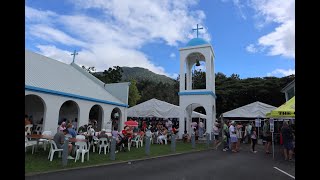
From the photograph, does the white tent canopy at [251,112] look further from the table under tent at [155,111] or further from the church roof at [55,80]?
the church roof at [55,80]

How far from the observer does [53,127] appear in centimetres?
1439

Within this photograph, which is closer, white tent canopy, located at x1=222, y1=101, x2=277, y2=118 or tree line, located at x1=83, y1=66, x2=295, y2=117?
white tent canopy, located at x1=222, y1=101, x2=277, y2=118

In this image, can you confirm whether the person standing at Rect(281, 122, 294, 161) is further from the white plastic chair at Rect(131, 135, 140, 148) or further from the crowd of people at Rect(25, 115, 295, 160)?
the white plastic chair at Rect(131, 135, 140, 148)

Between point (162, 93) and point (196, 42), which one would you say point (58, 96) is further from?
point (162, 93)

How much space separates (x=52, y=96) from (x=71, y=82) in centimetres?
330

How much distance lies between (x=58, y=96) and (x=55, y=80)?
162 centimetres

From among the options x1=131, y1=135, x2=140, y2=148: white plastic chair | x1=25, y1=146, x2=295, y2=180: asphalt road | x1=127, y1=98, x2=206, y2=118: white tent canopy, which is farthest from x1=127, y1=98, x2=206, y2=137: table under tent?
x1=25, y1=146, x2=295, y2=180: asphalt road

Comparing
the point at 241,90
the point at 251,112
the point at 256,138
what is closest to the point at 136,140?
the point at 256,138

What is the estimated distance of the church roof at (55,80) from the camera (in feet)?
45.6

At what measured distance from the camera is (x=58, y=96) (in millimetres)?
14586

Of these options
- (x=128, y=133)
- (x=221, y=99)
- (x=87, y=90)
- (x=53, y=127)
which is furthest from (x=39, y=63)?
(x=221, y=99)

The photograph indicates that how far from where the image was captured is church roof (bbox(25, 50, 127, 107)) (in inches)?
547

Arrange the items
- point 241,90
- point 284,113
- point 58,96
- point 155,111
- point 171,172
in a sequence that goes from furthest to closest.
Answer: point 241,90 < point 155,111 < point 58,96 < point 284,113 < point 171,172
